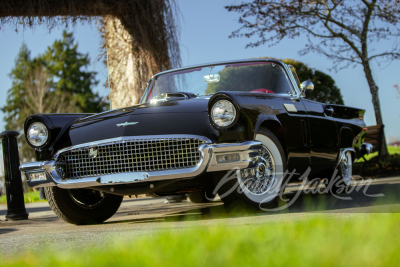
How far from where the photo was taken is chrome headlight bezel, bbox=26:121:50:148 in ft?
15.3

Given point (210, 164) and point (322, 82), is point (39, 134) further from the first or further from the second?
point (322, 82)

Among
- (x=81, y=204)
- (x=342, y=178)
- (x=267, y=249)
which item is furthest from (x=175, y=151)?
(x=342, y=178)

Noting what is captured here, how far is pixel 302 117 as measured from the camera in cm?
526

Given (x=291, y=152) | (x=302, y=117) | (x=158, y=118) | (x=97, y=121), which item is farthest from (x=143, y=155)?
(x=302, y=117)

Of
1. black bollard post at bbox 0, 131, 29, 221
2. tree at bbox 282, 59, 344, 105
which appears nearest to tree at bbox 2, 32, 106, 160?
tree at bbox 282, 59, 344, 105

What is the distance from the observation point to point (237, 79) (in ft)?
18.3

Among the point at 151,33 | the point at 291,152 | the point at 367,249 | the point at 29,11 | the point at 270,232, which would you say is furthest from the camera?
the point at 151,33

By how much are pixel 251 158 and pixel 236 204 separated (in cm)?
47

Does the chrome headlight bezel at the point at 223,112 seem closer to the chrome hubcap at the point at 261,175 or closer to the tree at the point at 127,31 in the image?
the chrome hubcap at the point at 261,175

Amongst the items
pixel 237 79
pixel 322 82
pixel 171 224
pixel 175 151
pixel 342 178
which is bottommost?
pixel 342 178

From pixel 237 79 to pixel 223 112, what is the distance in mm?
1481

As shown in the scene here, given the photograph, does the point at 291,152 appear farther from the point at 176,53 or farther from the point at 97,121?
the point at 176,53

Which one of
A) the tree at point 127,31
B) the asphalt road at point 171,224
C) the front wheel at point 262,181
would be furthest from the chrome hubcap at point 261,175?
the tree at point 127,31

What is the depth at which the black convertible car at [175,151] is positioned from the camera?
4125mm
